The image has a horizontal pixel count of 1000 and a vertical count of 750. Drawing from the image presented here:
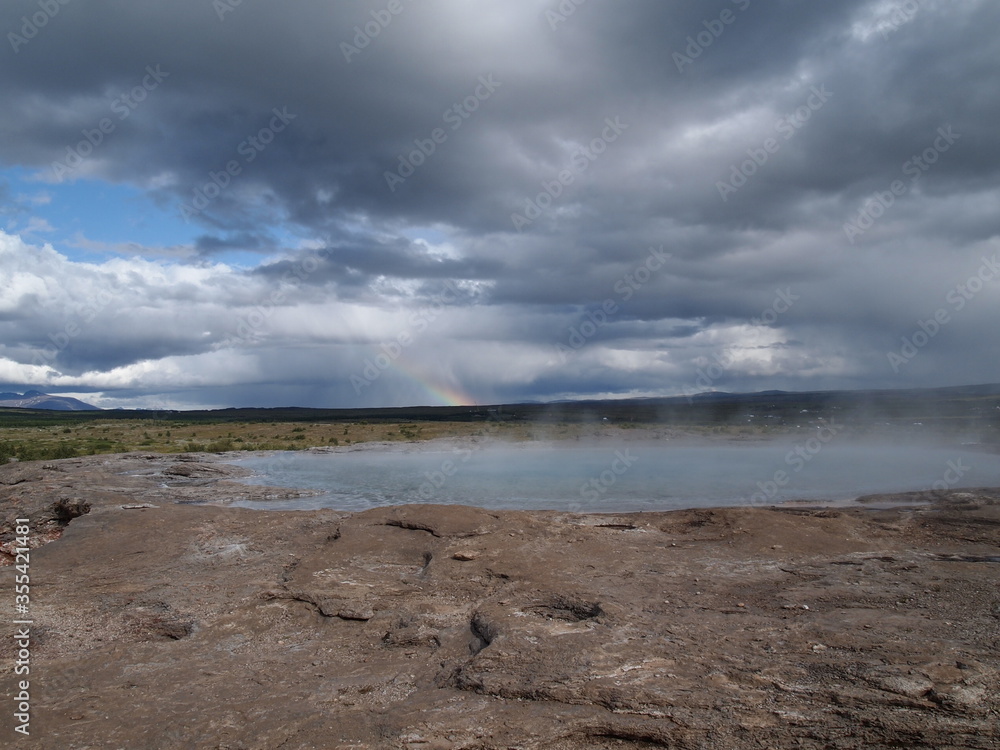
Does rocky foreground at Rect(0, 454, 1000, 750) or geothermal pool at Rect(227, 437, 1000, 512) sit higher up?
rocky foreground at Rect(0, 454, 1000, 750)

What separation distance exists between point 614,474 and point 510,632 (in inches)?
687

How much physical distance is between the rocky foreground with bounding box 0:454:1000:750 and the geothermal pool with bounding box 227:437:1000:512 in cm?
570

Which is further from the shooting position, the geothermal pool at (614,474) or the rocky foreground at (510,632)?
the geothermal pool at (614,474)

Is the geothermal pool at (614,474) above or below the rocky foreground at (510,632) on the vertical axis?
below

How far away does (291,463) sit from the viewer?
3102 centimetres

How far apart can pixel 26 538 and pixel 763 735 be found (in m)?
12.7

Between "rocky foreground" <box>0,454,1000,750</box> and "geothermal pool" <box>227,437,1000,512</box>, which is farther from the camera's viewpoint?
"geothermal pool" <box>227,437,1000,512</box>

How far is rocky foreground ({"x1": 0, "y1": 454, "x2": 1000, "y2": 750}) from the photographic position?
16.2ft

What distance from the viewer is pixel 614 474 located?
77.7 ft

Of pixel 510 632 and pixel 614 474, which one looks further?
pixel 614 474

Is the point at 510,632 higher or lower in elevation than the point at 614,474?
higher

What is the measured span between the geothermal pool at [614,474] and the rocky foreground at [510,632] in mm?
5703


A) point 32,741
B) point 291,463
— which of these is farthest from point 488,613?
point 291,463

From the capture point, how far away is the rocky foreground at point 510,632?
16.2 feet
